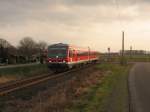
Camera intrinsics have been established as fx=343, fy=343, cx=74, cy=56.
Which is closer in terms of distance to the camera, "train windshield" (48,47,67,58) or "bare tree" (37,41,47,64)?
"train windshield" (48,47,67,58)

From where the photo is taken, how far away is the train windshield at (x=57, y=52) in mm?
38312

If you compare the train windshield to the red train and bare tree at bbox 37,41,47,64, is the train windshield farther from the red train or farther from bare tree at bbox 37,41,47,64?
bare tree at bbox 37,41,47,64

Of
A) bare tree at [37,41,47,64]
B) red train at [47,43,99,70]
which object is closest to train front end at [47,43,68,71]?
red train at [47,43,99,70]

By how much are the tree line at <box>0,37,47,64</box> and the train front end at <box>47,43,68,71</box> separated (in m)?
18.6

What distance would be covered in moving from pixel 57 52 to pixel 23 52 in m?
81.8

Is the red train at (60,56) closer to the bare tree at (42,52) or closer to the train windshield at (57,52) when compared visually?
the train windshield at (57,52)

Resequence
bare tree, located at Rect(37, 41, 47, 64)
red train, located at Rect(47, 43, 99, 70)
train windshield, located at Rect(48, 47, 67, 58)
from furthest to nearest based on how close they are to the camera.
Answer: bare tree, located at Rect(37, 41, 47, 64)
train windshield, located at Rect(48, 47, 67, 58)
red train, located at Rect(47, 43, 99, 70)

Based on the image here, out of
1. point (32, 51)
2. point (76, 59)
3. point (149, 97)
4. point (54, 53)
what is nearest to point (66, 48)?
point (54, 53)

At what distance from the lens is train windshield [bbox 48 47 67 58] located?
126ft

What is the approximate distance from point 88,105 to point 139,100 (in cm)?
261

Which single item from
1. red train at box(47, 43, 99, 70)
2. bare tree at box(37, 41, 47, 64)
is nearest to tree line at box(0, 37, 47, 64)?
bare tree at box(37, 41, 47, 64)

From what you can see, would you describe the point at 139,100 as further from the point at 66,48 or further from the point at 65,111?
the point at 66,48

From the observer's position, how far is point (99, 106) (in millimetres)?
12797

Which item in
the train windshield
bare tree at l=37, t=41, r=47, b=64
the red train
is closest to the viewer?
the red train
